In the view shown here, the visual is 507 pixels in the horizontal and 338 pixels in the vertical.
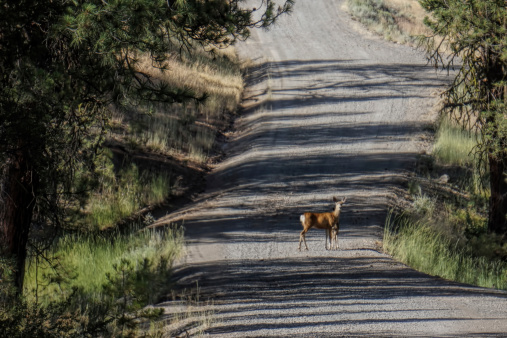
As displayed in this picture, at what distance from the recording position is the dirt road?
8.26 meters

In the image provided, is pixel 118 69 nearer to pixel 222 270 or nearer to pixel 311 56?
pixel 222 270

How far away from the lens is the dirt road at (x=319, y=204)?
8.26 meters

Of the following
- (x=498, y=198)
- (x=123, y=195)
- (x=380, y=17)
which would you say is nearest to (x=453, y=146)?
(x=498, y=198)

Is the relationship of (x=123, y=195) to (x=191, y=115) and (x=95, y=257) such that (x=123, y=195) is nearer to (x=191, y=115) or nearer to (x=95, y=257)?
(x=95, y=257)

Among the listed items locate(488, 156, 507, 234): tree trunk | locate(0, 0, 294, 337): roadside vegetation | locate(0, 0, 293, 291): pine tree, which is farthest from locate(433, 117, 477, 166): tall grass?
locate(0, 0, 293, 291): pine tree

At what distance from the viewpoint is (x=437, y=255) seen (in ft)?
39.6

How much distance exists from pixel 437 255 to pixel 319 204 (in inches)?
109

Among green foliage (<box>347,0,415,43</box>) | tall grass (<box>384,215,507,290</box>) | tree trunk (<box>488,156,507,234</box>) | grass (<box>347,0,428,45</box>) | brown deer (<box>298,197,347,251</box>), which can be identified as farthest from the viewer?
grass (<box>347,0,428,45</box>)

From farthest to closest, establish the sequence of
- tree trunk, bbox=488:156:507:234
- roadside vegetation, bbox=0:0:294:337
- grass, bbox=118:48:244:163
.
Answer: grass, bbox=118:48:244:163
tree trunk, bbox=488:156:507:234
roadside vegetation, bbox=0:0:294:337

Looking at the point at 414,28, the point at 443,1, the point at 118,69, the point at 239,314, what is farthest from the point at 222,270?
the point at 414,28

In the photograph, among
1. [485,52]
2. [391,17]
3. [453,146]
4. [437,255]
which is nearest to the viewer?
[437,255]

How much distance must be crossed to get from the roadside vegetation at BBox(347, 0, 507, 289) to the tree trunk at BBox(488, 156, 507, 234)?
8 cm

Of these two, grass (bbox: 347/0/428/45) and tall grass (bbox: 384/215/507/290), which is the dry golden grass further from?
tall grass (bbox: 384/215/507/290)

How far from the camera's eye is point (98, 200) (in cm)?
1380
